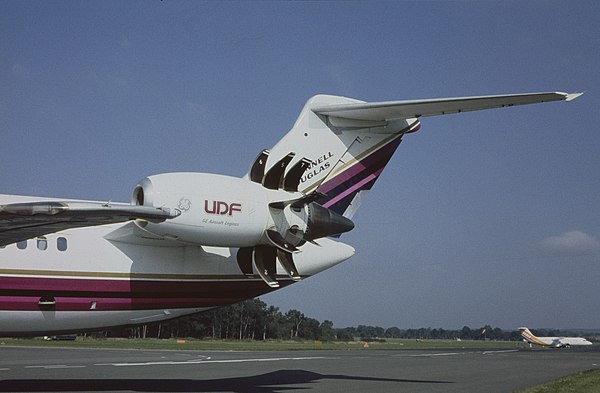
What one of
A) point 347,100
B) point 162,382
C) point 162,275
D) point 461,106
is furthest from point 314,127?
point 162,382

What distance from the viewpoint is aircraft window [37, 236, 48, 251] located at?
11367mm

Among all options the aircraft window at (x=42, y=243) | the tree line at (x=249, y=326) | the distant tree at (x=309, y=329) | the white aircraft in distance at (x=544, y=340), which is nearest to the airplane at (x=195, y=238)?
the aircraft window at (x=42, y=243)

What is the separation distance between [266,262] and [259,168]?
1.82 m

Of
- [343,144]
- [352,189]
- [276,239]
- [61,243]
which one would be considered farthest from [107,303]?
[343,144]

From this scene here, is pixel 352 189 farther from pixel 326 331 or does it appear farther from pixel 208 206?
pixel 326 331

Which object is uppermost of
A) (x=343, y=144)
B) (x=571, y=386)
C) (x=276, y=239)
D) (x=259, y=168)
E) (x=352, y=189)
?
(x=343, y=144)

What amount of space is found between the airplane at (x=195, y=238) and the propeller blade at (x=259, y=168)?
26mm

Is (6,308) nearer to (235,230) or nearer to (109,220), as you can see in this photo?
(109,220)

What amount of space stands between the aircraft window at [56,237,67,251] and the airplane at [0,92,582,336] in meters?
0.02

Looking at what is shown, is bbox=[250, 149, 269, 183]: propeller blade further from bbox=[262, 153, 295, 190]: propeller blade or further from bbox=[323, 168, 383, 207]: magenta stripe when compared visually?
bbox=[323, 168, 383, 207]: magenta stripe

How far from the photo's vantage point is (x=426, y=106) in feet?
41.0

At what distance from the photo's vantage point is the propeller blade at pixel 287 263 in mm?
12037

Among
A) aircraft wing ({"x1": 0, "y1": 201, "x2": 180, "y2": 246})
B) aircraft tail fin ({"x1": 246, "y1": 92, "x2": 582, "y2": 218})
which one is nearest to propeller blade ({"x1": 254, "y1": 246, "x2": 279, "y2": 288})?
aircraft tail fin ({"x1": 246, "y1": 92, "x2": 582, "y2": 218})

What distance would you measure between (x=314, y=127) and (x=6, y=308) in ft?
23.0
